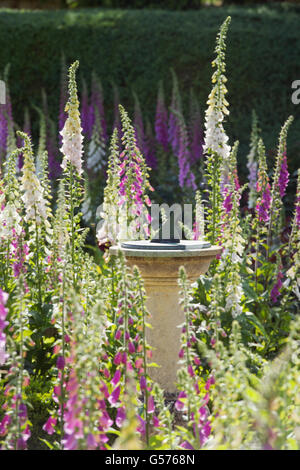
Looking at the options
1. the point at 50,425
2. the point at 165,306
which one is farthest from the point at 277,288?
the point at 50,425

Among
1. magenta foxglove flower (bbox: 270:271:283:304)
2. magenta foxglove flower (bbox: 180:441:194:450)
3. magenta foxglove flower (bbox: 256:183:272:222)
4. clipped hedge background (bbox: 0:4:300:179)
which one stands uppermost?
clipped hedge background (bbox: 0:4:300:179)

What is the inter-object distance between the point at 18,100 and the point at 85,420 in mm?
8730

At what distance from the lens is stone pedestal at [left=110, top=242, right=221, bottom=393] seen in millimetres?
4348

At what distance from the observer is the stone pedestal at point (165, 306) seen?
435 centimetres

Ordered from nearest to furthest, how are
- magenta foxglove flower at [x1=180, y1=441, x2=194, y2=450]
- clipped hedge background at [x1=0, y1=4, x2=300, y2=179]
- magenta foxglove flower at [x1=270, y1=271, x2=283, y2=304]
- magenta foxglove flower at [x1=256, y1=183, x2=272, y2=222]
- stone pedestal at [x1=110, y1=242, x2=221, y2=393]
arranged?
magenta foxglove flower at [x1=180, y1=441, x2=194, y2=450] < stone pedestal at [x1=110, y1=242, x2=221, y2=393] < magenta foxglove flower at [x1=270, y1=271, x2=283, y2=304] < magenta foxglove flower at [x1=256, y1=183, x2=272, y2=222] < clipped hedge background at [x1=0, y1=4, x2=300, y2=179]

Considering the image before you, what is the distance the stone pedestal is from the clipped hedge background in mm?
6067

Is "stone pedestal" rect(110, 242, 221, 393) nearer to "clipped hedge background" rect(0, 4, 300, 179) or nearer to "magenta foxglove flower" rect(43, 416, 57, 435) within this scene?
"magenta foxglove flower" rect(43, 416, 57, 435)

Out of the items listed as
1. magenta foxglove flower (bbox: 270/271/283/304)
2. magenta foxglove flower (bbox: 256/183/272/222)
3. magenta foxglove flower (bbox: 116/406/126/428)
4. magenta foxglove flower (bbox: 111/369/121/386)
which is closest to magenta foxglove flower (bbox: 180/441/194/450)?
magenta foxglove flower (bbox: 116/406/126/428)

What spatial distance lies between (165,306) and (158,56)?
23.2ft

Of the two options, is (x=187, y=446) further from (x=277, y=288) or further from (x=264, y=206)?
(x=264, y=206)

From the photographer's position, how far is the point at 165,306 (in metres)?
4.47

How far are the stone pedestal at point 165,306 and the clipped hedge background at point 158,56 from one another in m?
6.07

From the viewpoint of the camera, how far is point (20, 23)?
439 inches
